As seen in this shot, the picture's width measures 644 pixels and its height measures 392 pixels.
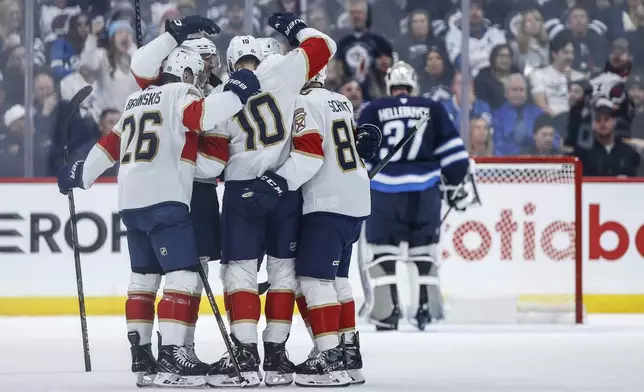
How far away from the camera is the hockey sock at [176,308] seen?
18.0 ft

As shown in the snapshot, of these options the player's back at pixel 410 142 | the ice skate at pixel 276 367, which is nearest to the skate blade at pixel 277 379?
the ice skate at pixel 276 367

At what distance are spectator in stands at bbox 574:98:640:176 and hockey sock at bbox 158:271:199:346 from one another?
466 centimetres

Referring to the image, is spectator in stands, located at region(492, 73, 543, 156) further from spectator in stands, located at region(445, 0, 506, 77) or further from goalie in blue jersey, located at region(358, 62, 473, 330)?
goalie in blue jersey, located at region(358, 62, 473, 330)

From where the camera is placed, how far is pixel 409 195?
8281 mm

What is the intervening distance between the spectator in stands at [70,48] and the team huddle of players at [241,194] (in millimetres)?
3884

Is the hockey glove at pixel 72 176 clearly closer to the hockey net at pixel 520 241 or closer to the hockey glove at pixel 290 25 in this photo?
the hockey glove at pixel 290 25

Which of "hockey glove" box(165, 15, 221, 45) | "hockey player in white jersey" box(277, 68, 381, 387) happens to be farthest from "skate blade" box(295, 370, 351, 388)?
"hockey glove" box(165, 15, 221, 45)

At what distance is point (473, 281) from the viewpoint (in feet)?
29.8

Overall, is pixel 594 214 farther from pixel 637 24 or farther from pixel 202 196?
pixel 202 196

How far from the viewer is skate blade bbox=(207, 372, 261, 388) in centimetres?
545

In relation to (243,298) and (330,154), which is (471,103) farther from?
(243,298)

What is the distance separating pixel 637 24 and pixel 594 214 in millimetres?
1517

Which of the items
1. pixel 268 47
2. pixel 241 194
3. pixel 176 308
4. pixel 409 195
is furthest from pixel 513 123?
pixel 176 308

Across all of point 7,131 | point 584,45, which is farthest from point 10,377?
point 584,45
